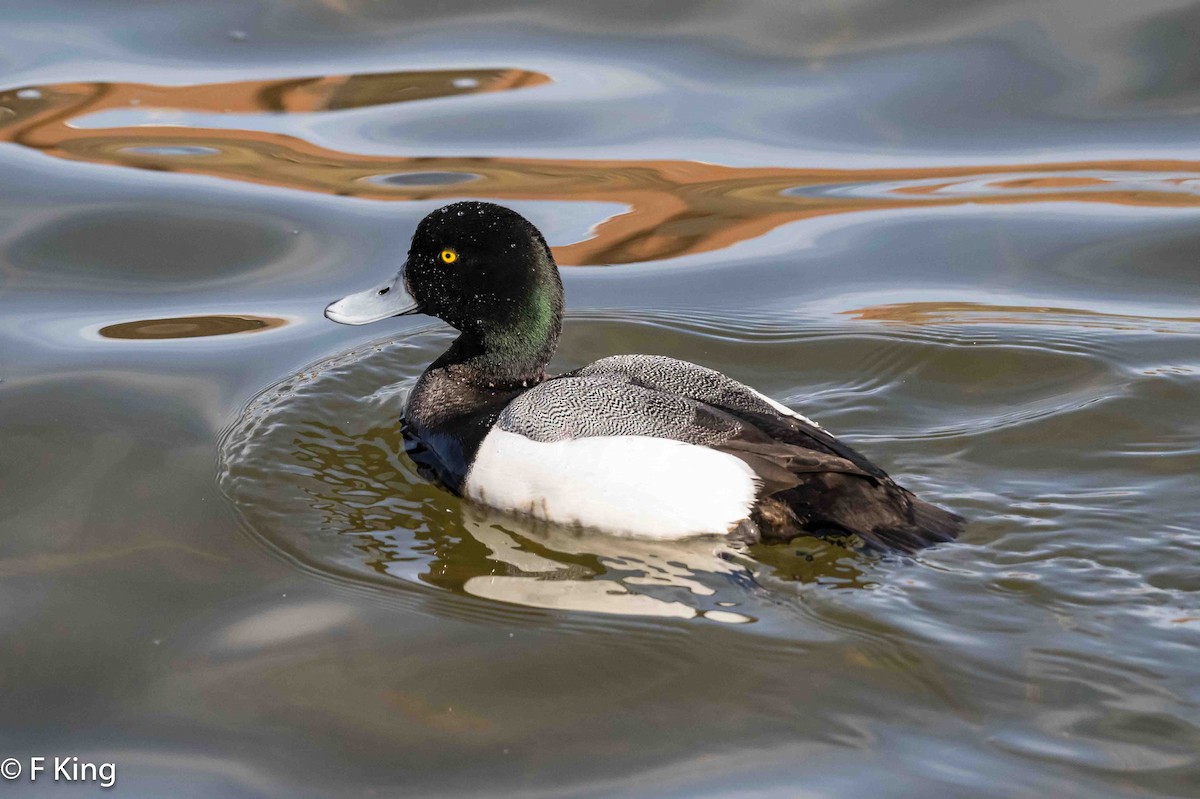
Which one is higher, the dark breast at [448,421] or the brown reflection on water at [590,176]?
the brown reflection on water at [590,176]

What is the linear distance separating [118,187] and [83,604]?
12.7 feet

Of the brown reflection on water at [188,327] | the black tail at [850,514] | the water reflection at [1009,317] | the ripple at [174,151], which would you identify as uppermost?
the ripple at [174,151]

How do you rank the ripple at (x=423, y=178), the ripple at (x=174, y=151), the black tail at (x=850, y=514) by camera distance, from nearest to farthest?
the black tail at (x=850, y=514)
the ripple at (x=423, y=178)
the ripple at (x=174, y=151)

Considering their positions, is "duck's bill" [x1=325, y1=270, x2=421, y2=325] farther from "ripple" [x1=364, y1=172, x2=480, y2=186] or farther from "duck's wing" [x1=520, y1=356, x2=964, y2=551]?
"ripple" [x1=364, y1=172, x2=480, y2=186]

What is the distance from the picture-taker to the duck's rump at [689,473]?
14.6 ft

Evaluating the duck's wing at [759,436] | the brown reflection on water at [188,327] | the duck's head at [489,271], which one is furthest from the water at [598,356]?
the duck's head at [489,271]

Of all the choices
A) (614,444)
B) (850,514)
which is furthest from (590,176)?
(850,514)

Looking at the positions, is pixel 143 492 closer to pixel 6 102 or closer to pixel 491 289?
pixel 491 289

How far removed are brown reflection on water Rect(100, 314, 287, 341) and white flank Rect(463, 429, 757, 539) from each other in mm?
2326

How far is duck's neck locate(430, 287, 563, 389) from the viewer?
5.29 meters

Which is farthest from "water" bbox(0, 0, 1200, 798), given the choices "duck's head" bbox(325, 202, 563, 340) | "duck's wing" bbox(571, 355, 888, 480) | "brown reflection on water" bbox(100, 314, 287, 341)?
"duck's head" bbox(325, 202, 563, 340)

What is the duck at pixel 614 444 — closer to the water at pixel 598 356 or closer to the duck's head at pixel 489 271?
the duck's head at pixel 489 271

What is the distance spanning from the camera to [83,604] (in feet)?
14.0

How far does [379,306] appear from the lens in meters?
5.54
